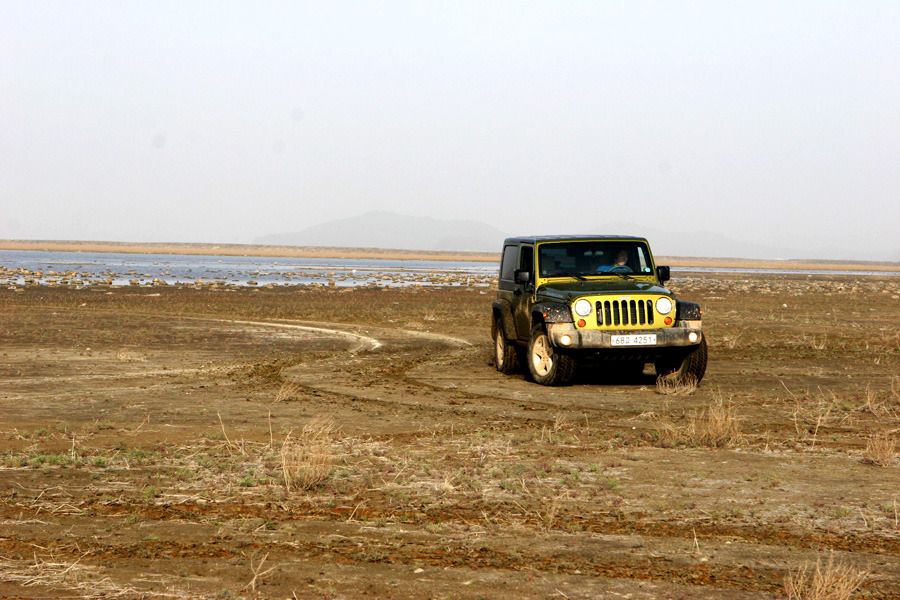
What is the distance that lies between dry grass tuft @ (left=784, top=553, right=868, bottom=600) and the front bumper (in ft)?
26.4

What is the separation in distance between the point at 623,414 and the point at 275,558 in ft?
22.2

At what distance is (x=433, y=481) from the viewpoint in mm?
7836

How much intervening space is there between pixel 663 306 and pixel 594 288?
1060 mm

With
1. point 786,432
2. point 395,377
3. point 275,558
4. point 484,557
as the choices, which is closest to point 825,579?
point 484,557

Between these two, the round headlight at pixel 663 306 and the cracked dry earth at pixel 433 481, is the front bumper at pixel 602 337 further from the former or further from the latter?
the cracked dry earth at pixel 433 481

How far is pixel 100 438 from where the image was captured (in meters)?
9.77

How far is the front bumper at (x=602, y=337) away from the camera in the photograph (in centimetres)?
1333

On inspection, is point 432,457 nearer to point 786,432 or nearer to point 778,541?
point 778,541

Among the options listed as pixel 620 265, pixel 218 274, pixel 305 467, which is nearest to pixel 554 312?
pixel 620 265

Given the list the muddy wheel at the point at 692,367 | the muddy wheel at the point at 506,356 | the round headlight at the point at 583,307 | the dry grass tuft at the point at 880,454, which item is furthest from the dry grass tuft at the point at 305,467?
the muddy wheel at the point at 506,356

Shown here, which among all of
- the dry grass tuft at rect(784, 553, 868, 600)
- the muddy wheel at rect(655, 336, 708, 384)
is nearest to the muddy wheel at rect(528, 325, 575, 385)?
the muddy wheel at rect(655, 336, 708, 384)

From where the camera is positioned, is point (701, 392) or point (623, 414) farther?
point (701, 392)

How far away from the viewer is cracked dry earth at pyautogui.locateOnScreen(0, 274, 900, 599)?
5.50 m

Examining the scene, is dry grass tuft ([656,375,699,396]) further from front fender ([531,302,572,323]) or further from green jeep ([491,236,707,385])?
front fender ([531,302,572,323])
